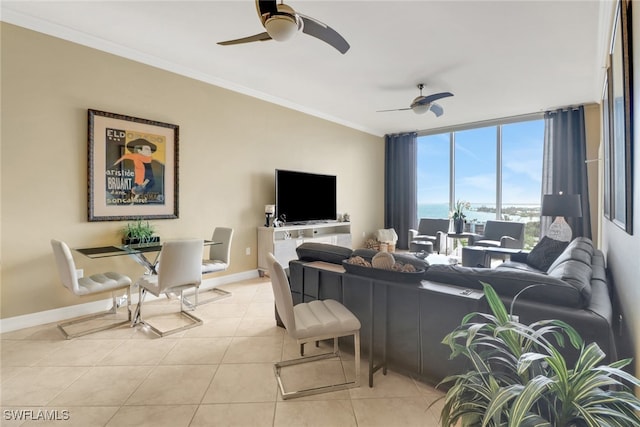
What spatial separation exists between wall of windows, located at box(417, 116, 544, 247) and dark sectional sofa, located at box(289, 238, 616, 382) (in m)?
3.97

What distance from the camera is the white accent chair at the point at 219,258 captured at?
12.1ft

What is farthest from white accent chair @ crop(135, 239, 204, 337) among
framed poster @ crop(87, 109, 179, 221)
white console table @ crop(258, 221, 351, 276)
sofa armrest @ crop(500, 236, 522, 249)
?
sofa armrest @ crop(500, 236, 522, 249)

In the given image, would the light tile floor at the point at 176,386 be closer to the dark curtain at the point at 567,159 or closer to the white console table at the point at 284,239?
the white console table at the point at 284,239

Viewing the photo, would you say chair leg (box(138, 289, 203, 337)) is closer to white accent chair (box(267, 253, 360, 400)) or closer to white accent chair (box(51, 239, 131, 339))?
white accent chair (box(51, 239, 131, 339))

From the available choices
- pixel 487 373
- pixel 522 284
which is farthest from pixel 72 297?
pixel 522 284

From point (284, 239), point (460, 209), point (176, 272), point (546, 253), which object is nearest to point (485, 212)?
point (460, 209)

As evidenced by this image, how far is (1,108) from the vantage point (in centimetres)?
→ 272

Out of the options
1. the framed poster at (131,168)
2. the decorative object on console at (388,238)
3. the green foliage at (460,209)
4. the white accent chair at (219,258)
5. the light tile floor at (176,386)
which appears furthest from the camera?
the decorative object on console at (388,238)

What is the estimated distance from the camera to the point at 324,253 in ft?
8.36

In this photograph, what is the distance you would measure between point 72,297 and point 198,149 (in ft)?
7.25

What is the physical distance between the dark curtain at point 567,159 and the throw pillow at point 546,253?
199 cm

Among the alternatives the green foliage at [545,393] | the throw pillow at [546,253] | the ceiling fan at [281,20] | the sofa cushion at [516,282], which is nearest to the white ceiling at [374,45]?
the ceiling fan at [281,20]

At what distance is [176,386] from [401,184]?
6394 millimetres

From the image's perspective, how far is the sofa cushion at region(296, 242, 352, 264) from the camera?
246 cm
